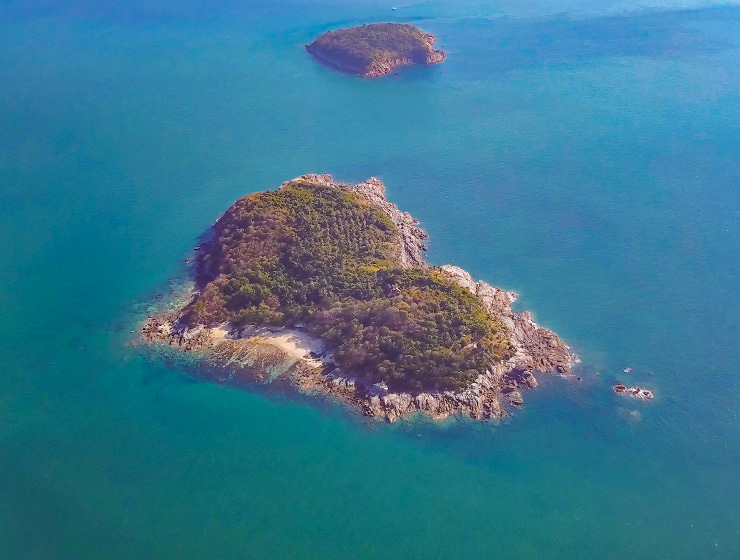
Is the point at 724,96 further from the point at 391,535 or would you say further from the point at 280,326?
the point at 391,535

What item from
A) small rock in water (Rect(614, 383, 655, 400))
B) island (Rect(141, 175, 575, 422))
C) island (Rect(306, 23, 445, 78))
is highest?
island (Rect(306, 23, 445, 78))

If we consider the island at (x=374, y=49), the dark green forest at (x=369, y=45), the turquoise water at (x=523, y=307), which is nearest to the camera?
the turquoise water at (x=523, y=307)

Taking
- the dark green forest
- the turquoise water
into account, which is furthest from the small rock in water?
the dark green forest

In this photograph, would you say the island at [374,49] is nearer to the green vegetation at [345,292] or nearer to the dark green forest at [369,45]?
the dark green forest at [369,45]

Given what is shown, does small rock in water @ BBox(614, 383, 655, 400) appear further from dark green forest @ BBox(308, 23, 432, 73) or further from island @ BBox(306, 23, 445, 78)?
dark green forest @ BBox(308, 23, 432, 73)

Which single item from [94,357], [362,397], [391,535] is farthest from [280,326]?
[391,535]

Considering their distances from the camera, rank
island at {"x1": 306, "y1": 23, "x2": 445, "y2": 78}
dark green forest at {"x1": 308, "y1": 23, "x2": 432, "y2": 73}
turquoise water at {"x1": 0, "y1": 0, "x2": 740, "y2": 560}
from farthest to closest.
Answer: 1. dark green forest at {"x1": 308, "y1": 23, "x2": 432, "y2": 73}
2. island at {"x1": 306, "y1": 23, "x2": 445, "y2": 78}
3. turquoise water at {"x1": 0, "y1": 0, "x2": 740, "y2": 560}

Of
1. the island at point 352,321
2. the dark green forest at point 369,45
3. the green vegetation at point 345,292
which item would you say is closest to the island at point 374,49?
the dark green forest at point 369,45
